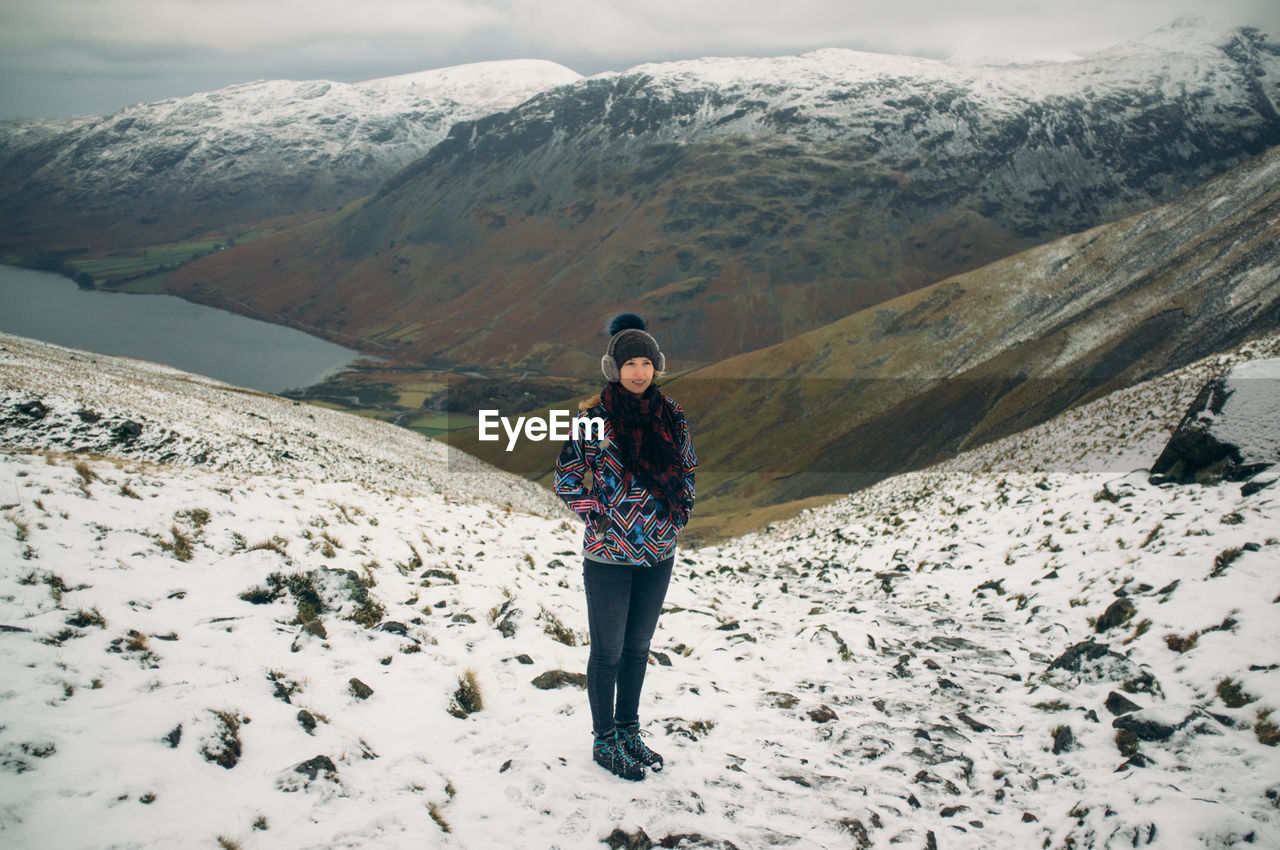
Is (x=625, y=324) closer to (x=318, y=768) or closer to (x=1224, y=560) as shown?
(x=318, y=768)

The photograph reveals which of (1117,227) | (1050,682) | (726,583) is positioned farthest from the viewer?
(1117,227)

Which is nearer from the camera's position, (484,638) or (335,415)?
(484,638)

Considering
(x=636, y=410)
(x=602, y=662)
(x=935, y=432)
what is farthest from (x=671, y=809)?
(x=935, y=432)

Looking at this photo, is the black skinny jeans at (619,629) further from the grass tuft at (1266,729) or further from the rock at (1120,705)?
the grass tuft at (1266,729)

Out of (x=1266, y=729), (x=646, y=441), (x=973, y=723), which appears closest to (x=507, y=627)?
(x=646, y=441)

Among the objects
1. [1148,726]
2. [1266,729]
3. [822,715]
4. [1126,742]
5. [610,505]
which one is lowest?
[822,715]

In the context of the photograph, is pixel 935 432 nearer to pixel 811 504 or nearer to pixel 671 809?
pixel 811 504
